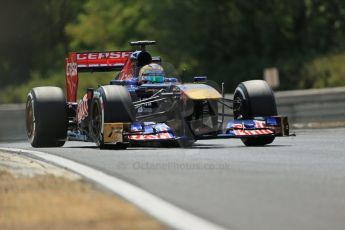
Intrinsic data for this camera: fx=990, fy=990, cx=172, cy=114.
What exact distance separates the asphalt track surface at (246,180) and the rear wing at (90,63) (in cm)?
426

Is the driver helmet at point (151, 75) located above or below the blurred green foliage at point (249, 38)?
below

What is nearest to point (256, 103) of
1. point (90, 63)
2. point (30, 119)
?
point (90, 63)

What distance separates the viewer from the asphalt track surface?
7.25 metres

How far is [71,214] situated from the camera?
7.28 m

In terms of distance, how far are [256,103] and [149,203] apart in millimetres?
7428

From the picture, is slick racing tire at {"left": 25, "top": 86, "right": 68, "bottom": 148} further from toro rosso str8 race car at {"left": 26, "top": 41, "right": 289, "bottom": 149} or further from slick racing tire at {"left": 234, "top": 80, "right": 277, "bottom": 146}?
slick racing tire at {"left": 234, "top": 80, "right": 277, "bottom": 146}

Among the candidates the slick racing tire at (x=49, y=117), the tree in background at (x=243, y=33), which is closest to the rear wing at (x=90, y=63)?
the slick racing tire at (x=49, y=117)

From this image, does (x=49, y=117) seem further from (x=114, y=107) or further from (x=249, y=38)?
(x=249, y=38)

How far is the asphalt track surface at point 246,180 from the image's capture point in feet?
23.8

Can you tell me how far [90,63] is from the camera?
18.1 meters

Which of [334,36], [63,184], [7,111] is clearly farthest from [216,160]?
[334,36]

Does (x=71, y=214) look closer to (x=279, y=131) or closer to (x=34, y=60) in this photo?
(x=279, y=131)

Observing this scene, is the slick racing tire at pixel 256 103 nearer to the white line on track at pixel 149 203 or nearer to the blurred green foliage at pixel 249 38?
the white line on track at pixel 149 203

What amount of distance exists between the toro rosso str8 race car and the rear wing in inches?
36.7
